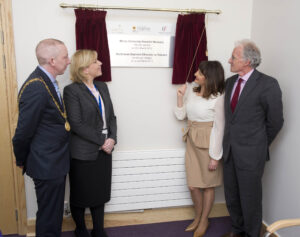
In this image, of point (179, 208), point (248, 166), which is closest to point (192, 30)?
point (248, 166)

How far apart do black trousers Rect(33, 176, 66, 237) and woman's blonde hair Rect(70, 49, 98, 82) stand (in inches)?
29.6

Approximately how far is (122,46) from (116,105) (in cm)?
51

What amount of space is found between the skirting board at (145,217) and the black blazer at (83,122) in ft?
2.64

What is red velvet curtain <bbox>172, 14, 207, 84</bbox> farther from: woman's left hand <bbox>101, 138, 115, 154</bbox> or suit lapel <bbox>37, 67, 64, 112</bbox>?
suit lapel <bbox>37, 67, 64, 112</bbox>

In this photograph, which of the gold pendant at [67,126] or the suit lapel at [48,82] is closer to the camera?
the suit lapel at [48,82]

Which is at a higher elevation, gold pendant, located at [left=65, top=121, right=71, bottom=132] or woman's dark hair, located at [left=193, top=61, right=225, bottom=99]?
woman's dark hair, located at [left=193, top=61, right=225, bottom=99]

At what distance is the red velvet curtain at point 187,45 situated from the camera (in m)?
2.42

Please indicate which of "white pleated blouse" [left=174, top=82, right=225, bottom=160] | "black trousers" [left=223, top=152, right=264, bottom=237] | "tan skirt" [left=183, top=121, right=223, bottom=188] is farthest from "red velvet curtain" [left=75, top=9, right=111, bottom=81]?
"black trousers" [left=223, top=152, right=264, bottom=237]

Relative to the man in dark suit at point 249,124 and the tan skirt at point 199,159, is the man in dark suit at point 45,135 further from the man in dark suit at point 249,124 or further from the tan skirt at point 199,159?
the man in dark suit at point 249,124

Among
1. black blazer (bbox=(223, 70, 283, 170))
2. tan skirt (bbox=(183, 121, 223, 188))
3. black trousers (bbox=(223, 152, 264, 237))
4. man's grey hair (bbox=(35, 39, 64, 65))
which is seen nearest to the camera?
man's grey hair (bbox=(35, 39, 64, 65))

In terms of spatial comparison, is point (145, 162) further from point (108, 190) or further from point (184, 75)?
point (184, 75)

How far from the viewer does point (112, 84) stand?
97.1 inches

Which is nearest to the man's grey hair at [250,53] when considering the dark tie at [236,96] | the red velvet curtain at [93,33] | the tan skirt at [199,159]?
the dark tie at [236,96]

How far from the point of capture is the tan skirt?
7.80 ft
